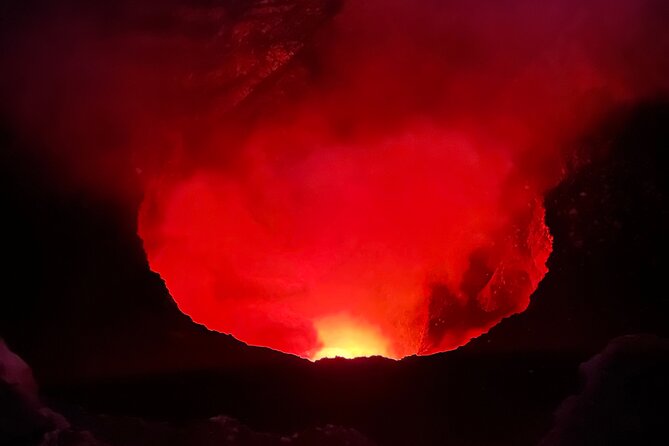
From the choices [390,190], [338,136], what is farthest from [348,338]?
[338,136]

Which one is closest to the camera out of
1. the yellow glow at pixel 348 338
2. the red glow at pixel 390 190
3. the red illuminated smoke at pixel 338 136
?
the red illuminated smoke at pixel 338 136

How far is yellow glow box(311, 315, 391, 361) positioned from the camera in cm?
450

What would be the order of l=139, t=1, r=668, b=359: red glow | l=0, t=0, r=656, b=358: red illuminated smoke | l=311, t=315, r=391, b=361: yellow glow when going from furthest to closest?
l=311, t=315, r=391, b=361: yellow glow < l=139, t=1, r=668, b=359: red glow < l=0, t=0, r=656, b=358: red illuminated smoke

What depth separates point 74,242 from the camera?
3186 millimetres

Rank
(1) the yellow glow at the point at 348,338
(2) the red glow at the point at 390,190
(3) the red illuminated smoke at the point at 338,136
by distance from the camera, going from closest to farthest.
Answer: (3) the red illuminated smoke at the point at 338,136 < (2) the red glow at the point at 390,190 < (1) the yellow glow at the point at 348,338

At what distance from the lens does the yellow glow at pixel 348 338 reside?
177 inches

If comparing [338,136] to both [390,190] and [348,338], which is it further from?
[348,338]

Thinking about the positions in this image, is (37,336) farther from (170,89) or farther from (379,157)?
(379,157)

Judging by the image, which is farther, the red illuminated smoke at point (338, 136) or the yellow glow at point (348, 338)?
the yellow glow at point (348, 338)

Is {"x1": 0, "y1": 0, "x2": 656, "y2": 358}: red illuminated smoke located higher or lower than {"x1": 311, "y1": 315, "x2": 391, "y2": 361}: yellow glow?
higher

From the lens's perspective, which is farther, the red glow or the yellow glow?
the yellow glow

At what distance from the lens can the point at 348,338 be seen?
4.56 m

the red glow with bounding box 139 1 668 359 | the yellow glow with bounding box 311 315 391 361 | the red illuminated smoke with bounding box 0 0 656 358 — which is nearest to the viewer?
the red illuminated smoke with bounding box 0 0 656 358

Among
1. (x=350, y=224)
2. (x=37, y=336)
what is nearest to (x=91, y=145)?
(x=37, y=336)
